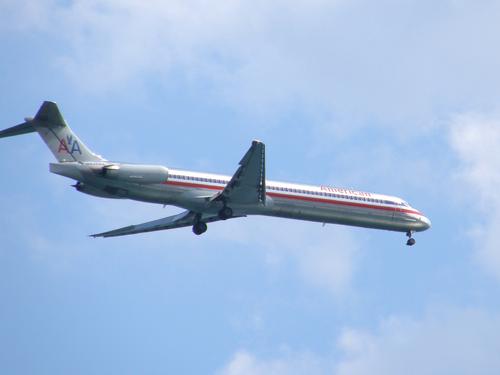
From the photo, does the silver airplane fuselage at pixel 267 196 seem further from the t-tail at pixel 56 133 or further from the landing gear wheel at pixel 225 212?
the t-tail at pixel 56 133

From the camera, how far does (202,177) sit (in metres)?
53.7

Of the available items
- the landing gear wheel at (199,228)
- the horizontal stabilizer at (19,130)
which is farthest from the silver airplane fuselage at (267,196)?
the landing gear wheel at (199,228)

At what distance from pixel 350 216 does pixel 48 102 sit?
17902 millimetres

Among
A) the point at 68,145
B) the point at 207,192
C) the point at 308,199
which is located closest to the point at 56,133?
the point at 68,145

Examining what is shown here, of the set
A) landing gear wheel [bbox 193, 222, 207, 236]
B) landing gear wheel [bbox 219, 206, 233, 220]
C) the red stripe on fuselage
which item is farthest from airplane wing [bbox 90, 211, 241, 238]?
the red stripe on fuselage

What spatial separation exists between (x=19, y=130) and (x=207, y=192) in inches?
396

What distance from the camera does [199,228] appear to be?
5772 centimetres

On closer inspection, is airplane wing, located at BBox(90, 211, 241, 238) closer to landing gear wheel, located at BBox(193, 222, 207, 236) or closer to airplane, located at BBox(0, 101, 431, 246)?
airplane, located at BBox(0, 101, 431, 246)

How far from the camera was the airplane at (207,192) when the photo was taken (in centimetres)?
5047

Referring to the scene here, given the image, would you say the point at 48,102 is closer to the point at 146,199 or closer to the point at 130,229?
the point at 146,199

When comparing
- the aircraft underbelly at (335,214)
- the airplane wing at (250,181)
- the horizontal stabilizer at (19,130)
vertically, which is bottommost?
the horizontal stabilizer at (19,130)

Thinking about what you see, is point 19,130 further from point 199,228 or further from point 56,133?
point 199,228

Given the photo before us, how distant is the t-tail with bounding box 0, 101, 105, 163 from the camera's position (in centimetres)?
5066

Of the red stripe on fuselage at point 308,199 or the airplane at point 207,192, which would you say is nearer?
the airplane at point 207,192
